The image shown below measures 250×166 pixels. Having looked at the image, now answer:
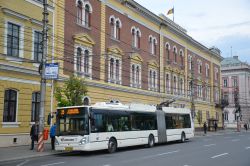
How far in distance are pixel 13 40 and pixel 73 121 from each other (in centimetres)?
832

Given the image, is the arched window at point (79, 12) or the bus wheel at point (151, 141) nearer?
the bus wheel at point (151, 141)

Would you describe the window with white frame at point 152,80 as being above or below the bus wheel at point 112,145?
above

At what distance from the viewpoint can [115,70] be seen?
Result: 39188mm

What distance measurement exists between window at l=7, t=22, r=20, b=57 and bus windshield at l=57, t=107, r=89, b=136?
6748 mm

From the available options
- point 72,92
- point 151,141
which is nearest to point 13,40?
point 72,92

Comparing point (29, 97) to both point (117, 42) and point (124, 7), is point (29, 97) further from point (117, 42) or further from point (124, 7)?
point (124, 7)

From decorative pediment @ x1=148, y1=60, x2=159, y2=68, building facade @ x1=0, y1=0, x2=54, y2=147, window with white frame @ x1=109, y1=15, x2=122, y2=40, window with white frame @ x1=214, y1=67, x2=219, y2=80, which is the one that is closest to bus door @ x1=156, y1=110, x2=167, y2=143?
building facade @ x1=0, y1=0, x2=54, y2=147

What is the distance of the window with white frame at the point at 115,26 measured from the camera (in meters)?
39.0

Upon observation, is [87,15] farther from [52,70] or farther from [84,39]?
[52,70]

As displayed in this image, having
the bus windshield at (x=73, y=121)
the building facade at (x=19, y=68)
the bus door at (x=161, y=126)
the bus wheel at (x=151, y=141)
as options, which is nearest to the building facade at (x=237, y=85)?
the bus door at (x=161, y=126)

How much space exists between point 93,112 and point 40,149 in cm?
383

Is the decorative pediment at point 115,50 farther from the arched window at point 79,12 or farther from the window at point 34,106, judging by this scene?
the window at point 34,106

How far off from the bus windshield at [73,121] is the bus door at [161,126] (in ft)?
30.3

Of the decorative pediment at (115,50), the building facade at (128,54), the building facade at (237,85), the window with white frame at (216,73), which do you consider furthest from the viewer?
the building facade at (237,85)
